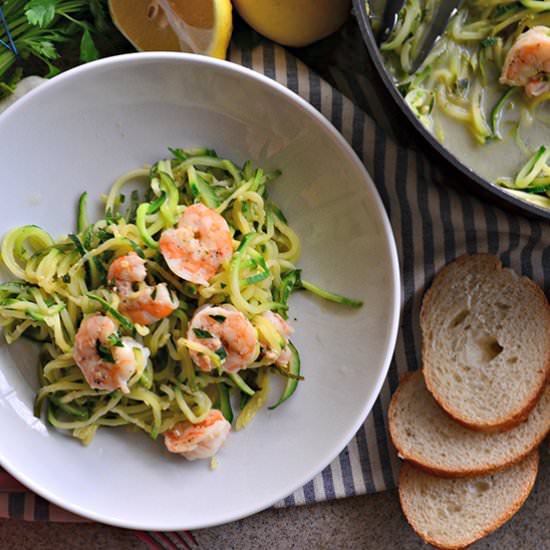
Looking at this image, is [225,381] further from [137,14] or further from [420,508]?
[137,14]

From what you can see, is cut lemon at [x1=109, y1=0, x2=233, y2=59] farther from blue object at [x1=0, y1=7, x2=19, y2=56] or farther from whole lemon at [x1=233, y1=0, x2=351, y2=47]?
blue object at [x1=0, y1=7, x2=19, y2=56]

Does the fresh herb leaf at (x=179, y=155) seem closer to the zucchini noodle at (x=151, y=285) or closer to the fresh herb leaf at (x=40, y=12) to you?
the zucchini noodle at (x=151, y=285)

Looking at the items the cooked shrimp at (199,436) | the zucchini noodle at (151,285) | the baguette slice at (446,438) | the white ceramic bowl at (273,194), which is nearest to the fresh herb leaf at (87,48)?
the white ceramic bowl at (273,194)

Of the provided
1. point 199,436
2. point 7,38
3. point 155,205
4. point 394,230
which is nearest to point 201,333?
point 199,436

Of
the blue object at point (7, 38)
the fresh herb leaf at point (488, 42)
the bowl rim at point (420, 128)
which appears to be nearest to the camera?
the bowl rim at point (420, 128)

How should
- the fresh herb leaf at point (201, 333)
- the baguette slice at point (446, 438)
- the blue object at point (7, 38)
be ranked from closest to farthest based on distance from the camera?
the fresh herb leaf at point (201, 333) → the blue object at point (7, 38) → the baguette slice at point (446, 438)

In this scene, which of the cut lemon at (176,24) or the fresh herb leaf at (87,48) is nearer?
the cut lemon at (176,24)

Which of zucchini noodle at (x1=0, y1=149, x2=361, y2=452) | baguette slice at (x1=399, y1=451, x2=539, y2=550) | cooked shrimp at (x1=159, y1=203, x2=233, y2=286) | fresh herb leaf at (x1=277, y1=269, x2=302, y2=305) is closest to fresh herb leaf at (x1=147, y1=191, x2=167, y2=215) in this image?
zucchini noodle at (x1=0, y1=149, x2=361, y2=452)
